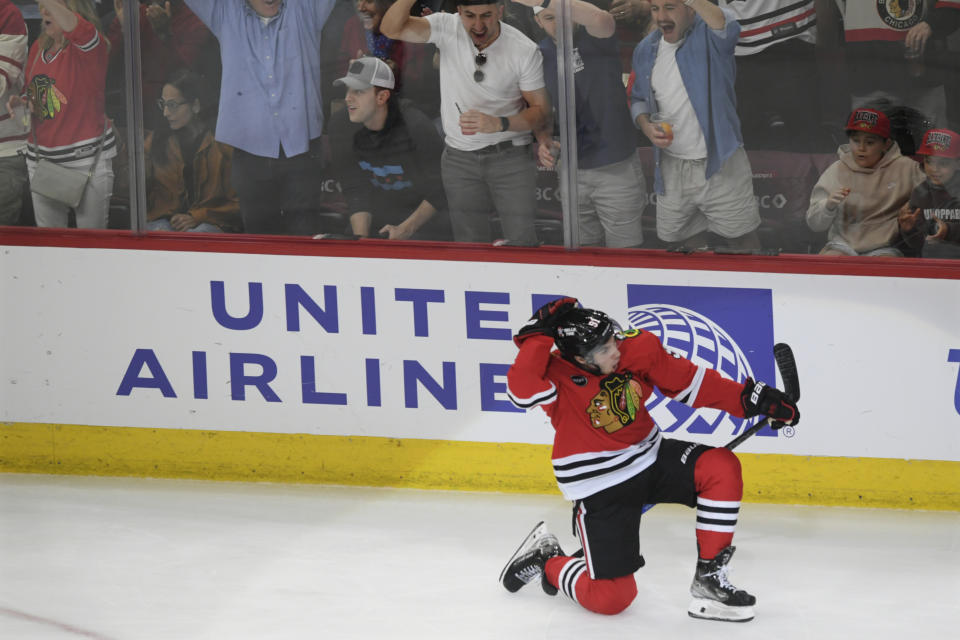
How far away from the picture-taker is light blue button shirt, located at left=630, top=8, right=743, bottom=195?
4.29m

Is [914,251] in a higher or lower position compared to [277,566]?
higher

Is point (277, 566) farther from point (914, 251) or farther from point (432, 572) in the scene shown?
point (914, 251)

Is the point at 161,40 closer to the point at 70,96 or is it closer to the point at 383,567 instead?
the point at 70,96

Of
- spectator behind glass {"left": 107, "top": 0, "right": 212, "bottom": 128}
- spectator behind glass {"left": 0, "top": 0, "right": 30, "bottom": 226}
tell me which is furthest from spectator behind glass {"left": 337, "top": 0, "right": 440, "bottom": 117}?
spectator behind glass {"left": 0, "top": 0, "right": 30, "bottom": 226}

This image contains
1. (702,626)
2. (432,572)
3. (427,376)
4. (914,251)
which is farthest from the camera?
(427,376)

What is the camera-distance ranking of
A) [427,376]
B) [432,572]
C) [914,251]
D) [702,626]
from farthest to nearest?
1. [427,376]
2. [914,251]
3. [432,572]
4. [702,626]

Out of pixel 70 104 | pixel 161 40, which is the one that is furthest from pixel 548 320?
pixel 70 104

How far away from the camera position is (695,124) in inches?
172

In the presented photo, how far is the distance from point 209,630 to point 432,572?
759 mm

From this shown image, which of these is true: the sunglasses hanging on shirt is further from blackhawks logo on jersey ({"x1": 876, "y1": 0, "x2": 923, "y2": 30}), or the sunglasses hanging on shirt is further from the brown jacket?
blackhawks logo on jersey ({"x1": 876, "y1": 0, "x2": 923, "y2": 30})

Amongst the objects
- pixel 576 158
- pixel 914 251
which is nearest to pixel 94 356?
pixel 576 158

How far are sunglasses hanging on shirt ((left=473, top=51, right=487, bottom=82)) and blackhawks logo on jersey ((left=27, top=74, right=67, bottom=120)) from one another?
5.39ft

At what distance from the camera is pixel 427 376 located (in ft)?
15.1

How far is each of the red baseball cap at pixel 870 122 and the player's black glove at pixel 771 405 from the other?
1.24 m
